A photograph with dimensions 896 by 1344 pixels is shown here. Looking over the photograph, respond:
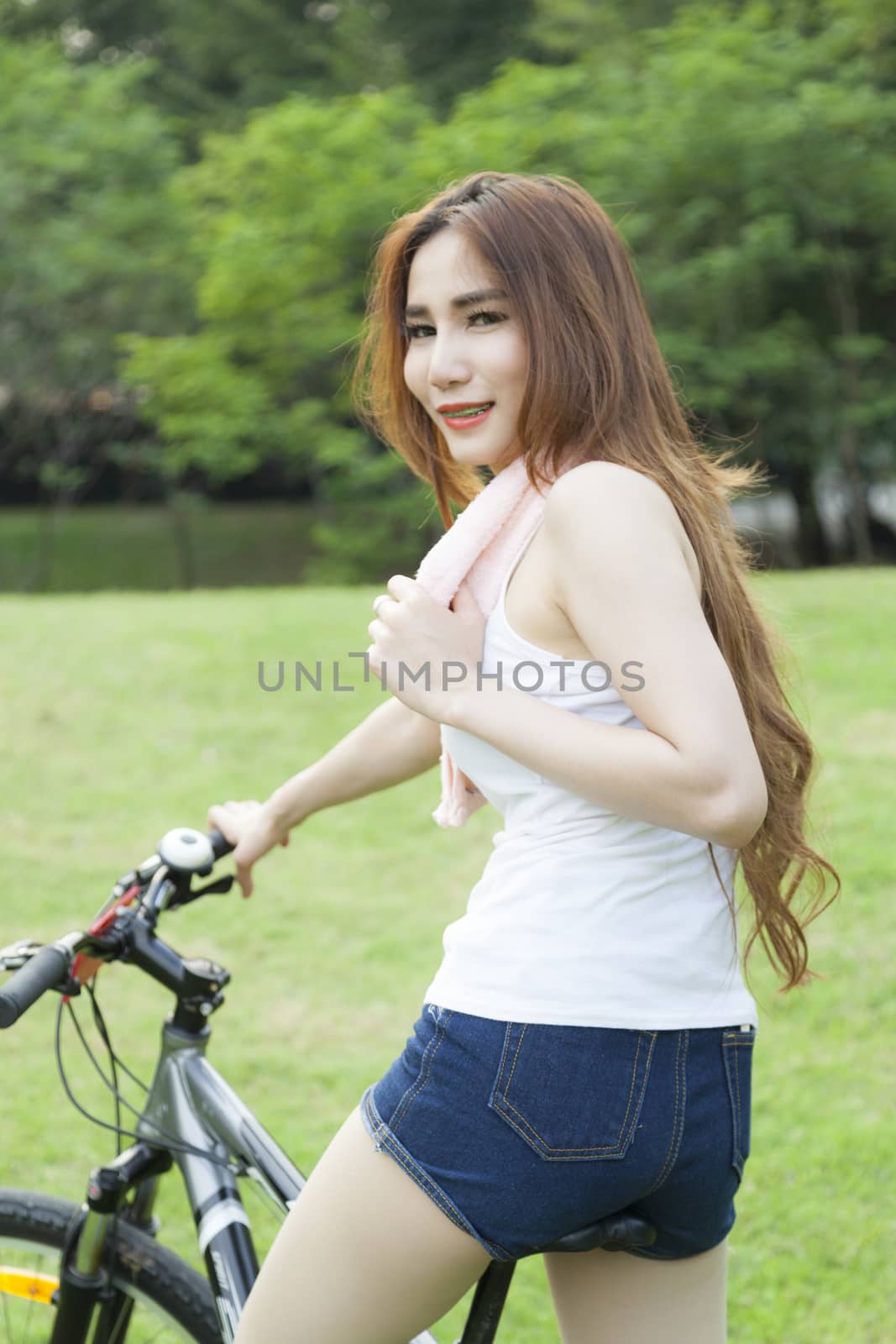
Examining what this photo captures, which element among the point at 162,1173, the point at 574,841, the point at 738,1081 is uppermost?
the point at 574,841

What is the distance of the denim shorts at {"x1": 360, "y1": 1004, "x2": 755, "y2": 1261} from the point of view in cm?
134

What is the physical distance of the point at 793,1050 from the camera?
4.09 m

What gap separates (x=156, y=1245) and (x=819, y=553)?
699 inches

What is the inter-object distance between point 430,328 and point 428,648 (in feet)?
1.41

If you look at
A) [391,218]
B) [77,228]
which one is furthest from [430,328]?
[77,228]

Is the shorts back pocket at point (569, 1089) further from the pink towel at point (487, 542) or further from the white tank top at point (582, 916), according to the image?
the pink towel at point (487, 542)

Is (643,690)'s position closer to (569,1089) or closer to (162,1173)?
(569,1089)

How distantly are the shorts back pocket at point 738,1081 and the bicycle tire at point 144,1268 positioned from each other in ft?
2.71

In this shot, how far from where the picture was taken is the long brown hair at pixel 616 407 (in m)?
1.46

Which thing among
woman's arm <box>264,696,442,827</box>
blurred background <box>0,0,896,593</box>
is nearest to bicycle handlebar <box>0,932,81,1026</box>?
woman's arm <box>264,696,442,827</box>

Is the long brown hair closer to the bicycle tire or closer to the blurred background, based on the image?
the bicycle tire

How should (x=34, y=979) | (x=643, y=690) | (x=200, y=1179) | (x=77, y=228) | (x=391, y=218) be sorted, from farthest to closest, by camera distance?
1. (x=77, y=228)
2. (x=391, y=218)
3. (x=200, y=1179)
4. (x=34, y=979)
5. (x=643, y=690)

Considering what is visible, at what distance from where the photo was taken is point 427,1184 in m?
1.35

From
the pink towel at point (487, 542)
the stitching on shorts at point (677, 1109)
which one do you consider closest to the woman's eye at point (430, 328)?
the pink towel at point (487, 542)
